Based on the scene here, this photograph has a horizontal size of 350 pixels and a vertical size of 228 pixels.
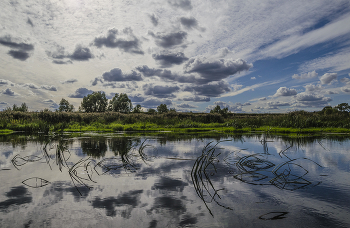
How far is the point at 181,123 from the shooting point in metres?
28.2

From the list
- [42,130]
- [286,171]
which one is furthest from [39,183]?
[42,130]

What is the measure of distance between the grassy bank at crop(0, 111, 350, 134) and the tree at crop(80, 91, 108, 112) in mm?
63842

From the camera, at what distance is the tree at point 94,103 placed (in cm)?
9256

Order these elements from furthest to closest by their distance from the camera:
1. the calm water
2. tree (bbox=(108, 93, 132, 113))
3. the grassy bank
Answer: tree (bbox=(108, 93, 132, 113))
the grassy bank
the calm water

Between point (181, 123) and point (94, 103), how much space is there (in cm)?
7643

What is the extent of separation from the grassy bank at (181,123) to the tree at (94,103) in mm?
63842

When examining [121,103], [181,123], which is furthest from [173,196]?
[121,103]

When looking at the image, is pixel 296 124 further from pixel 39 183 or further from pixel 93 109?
pixel 93 109

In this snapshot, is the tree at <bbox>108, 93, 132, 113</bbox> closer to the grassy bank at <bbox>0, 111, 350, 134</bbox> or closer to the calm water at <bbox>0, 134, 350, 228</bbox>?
the grassy bank at <bbox>0, 111, 350, 134</bbox>

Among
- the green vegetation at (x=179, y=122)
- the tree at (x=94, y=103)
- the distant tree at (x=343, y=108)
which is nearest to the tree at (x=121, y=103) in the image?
the tree at (x=94, y=103)

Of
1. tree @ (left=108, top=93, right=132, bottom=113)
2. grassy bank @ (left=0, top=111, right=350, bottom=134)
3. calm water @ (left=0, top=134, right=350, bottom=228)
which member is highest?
tree @ (left=108, top=93, right=132, bottom=113)

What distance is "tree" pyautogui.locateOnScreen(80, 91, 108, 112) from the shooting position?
92562 mm

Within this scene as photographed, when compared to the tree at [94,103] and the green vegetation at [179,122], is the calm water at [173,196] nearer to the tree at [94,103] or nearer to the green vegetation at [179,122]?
the green vegetation at [179,122]

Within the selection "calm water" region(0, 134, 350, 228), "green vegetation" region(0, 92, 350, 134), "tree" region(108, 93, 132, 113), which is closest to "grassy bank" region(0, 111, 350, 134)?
"green vegetation" region(0, 92, 350, 134)
